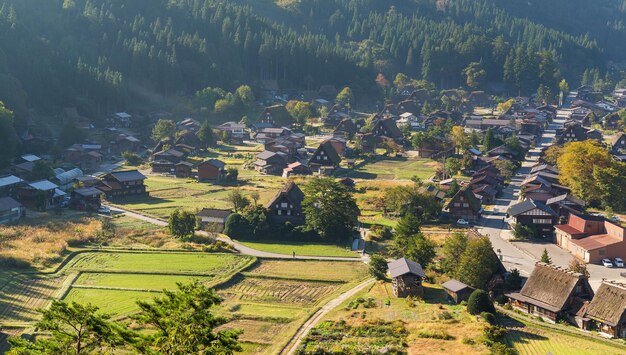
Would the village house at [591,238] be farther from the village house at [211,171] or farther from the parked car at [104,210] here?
the parked car at [104,210]

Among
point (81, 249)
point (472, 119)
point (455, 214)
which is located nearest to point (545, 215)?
point (455, 214)

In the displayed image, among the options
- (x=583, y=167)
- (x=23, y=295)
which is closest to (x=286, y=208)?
(x=23, y=295)

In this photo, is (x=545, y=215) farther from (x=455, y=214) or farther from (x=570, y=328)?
(x=570, y=328)

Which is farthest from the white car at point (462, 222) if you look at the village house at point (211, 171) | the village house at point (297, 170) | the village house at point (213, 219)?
the village house at point (211, 171)

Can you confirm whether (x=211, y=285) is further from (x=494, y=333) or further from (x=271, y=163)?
(x=271, y=163)

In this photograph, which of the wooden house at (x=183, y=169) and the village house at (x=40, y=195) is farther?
the wooden house at (x=183, y=169)

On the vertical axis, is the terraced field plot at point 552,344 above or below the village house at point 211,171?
above

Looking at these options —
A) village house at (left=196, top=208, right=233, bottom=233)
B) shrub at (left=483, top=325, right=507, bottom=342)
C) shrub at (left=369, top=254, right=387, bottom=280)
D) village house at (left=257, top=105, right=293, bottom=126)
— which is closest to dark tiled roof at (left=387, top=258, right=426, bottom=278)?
shrub at (left=369, top=254, right=387, bottom=280)
